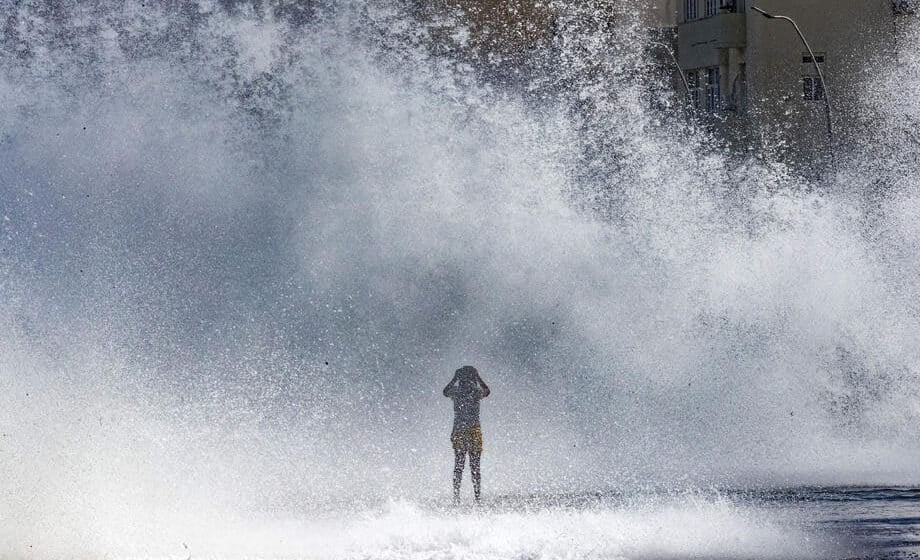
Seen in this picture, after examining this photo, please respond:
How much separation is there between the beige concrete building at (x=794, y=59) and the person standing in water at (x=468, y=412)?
3280 cm

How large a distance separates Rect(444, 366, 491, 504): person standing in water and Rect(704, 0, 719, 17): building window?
1433 inches

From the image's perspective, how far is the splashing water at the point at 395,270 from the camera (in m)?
21.8

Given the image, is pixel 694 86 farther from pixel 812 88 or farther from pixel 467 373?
pixel 467 373

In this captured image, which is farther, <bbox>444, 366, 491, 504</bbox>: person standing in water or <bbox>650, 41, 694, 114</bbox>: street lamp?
<bbox>650, 41, 694, 114</bbox>: street lamp

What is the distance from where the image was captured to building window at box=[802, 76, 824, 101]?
48409 millimetres

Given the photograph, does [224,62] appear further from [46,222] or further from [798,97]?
[798,97]

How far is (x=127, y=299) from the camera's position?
23766 mm

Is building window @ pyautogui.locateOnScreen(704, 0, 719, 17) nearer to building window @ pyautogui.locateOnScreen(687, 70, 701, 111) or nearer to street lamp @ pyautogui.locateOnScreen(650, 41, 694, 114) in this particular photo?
building window @ pyautogui.locateOnScreen(687, 70, 701, 111)

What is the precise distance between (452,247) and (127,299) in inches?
197

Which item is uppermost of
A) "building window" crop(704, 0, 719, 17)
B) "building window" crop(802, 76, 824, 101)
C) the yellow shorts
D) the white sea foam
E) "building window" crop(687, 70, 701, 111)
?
"building window" crop(704, 0, 719, 17)

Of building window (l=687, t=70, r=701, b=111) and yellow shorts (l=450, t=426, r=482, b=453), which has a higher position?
building window (l=687, t=70, r=701, b=111)

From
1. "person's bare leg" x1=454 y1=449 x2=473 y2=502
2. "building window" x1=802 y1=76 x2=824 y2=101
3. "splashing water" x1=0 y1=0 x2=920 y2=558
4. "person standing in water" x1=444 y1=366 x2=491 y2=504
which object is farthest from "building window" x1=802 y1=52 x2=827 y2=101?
"person standing in water" x1=444 y1=366 x2=491 y2=504

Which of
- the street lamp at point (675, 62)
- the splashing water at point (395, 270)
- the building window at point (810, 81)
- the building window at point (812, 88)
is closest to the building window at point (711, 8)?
the street lamp at point (675, 62)

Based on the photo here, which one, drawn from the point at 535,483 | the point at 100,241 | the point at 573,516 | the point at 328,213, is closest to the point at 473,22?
the point at 328,213
